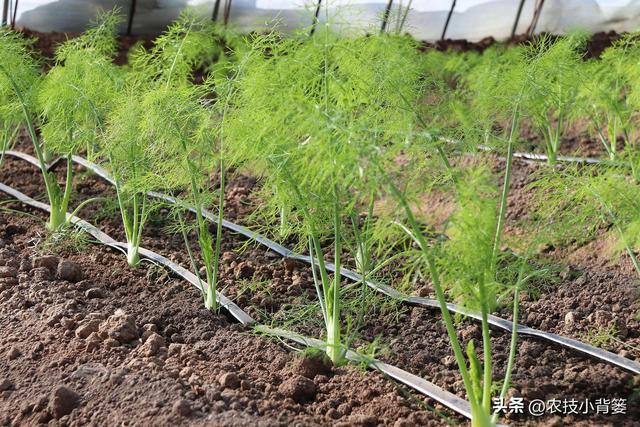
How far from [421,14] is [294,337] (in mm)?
6663

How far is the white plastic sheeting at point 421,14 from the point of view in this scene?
805 cm

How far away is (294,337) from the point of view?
10.0 feet

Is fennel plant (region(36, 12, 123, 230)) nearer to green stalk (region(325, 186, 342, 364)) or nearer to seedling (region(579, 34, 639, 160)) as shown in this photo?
green stalk (region(325, 186, 342, 364))

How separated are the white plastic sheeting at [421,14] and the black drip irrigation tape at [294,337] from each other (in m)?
4.02

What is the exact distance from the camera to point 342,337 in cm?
319

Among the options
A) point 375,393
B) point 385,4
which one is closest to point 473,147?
point 375,393

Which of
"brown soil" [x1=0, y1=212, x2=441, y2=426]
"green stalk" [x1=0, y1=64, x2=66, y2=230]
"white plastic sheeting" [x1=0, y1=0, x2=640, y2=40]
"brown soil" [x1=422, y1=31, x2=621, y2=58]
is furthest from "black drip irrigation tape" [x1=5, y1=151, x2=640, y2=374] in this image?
"brown soil" [x1=422, y1=31, x2=621, y2=58]

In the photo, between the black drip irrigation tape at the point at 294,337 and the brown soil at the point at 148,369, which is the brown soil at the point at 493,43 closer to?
the black drip irrigation tape at the point at 294,337

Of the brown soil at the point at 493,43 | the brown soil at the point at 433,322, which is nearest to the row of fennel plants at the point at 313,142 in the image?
the brown soil at the point at 433,322

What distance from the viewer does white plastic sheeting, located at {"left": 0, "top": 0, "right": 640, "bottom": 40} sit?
8.05 m

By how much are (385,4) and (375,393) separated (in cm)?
651

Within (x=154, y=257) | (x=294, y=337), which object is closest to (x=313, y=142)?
(x=294, y=337)

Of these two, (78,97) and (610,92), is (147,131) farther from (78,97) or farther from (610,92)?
(610,92)

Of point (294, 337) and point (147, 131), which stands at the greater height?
point (147, 131)
